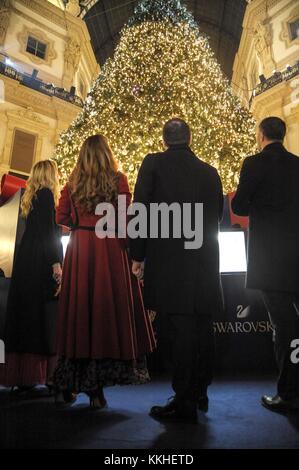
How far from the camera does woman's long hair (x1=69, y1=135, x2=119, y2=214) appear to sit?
1.83 metres

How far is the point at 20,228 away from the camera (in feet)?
9.06

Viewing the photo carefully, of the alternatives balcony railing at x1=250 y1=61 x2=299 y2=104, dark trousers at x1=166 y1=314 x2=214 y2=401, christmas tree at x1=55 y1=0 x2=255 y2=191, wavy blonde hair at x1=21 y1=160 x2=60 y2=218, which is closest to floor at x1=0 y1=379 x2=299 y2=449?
dark trousers at x1=166 y1=314 x2=214 y2=401

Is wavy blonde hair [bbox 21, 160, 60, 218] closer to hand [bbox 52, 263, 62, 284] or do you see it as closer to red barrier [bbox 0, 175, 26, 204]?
hand [bbox 52, 263, 62, 284]

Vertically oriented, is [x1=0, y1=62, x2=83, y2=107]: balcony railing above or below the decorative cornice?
below

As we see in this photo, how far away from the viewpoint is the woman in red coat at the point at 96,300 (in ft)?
5.43

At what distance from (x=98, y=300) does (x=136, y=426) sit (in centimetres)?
63

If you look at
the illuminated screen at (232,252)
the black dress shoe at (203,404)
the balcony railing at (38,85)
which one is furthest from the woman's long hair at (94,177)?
the balcony railing at (38,85)

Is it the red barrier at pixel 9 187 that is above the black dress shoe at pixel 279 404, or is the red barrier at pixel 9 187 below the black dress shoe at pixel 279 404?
above

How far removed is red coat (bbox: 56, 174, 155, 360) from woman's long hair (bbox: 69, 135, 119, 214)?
0.05 metres

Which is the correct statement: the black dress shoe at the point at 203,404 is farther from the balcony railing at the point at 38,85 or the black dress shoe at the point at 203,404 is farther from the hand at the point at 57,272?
the balcony railing at the point at 38,85

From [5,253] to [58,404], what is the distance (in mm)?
1728

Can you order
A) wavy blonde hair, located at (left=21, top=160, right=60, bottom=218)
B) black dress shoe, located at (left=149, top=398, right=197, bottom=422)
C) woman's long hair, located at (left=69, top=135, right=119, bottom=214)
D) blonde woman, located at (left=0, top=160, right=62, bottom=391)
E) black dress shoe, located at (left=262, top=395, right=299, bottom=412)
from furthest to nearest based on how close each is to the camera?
wavy blonde hair, located at (left=21, top=160, right=60, bottom=218) < blonde woman, located at (left=0, top=160, right=62, bottom=391) < woman's long hair, located at (left=69, top=135, right=119, bottom=214) < black dress shoe, located at (left=262, top=395, right=299, bottom=412) < black dress shoe, located at (left=149, top=398, right=197, bottom=422)

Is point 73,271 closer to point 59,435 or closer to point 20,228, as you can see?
point 59,435
